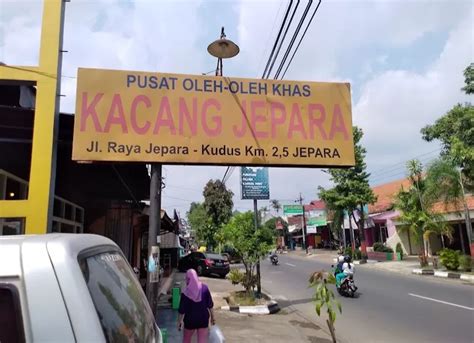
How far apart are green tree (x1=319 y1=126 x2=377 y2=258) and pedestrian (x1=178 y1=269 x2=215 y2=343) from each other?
24.7 metres

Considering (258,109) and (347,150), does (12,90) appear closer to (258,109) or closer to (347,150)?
(258,109)

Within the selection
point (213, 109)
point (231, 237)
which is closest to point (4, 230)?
point (213, 109)

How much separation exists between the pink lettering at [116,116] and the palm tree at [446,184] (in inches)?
740

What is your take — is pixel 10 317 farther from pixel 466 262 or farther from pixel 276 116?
pixel 466 262

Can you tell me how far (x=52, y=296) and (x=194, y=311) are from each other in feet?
15.1

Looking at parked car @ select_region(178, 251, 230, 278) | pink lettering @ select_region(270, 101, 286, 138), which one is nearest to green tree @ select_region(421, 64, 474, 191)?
parked car @ select_region(178, 251, 230, 278)

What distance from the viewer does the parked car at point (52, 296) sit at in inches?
55.1

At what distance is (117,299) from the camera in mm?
1761

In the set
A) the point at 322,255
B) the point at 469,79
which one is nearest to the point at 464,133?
the point at 469,79

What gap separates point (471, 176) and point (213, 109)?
17231 millimetres

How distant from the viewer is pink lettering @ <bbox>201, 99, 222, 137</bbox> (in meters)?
6.09

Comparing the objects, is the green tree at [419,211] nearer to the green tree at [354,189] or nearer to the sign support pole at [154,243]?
the green tree at [354,189]

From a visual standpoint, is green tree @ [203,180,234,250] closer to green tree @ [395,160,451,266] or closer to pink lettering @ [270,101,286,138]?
green tree @ [395,160,451,266]

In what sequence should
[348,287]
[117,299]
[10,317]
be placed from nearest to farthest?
1. [10,317]
2. [117,299]
3. [348,287]
